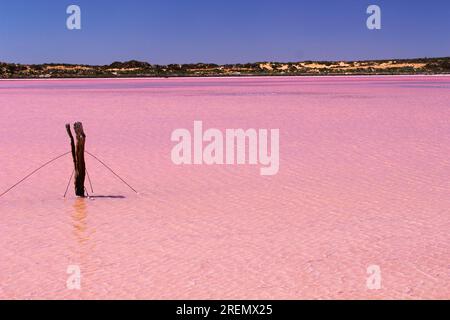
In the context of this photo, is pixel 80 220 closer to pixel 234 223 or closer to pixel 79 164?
pixel 79 164

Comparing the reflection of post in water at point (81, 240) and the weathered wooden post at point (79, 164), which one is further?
the weathered wooden post at point (79, 164)

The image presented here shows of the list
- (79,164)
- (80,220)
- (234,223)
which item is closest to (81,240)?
(80,220)

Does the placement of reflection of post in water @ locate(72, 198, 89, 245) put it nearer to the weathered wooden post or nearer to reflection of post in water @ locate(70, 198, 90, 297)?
reflection of post in water @ locate(70, 198, 90, 297)

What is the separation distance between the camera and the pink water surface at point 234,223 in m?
6.44

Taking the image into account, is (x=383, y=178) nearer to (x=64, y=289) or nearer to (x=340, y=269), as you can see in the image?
(x=340, y=269)

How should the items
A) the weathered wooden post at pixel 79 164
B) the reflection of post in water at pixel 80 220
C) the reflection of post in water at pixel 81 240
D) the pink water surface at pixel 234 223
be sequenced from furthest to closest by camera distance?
1. the weathered wooden post at pixel 79 164
2. the reflection of post in water at pixel 80 220
3. the reflection of post in water at pixel 81 240
4. the pink water surface at pixel 234 223

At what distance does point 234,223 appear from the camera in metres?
8.66

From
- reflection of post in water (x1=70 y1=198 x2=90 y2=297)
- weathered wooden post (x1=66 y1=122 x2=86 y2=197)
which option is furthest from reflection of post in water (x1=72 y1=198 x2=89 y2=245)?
weathered wooden post (x1=66 y1=122 x2=86 y2=197)

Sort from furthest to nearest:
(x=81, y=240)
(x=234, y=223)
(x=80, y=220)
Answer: (x=80, y=220)
(x=234, y=223)
(x=81, y=240)

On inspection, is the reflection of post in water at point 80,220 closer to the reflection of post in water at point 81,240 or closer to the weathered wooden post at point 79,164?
the reflection of post in water at point 81,240

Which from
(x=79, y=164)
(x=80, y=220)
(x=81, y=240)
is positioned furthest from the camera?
(x=79, y=164)

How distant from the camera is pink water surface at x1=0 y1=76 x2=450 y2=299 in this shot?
644 centimetres

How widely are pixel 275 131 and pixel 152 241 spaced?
36.4 feet

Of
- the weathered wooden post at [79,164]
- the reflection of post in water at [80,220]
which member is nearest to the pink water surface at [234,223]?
the reflection of post in water at [80,220]
